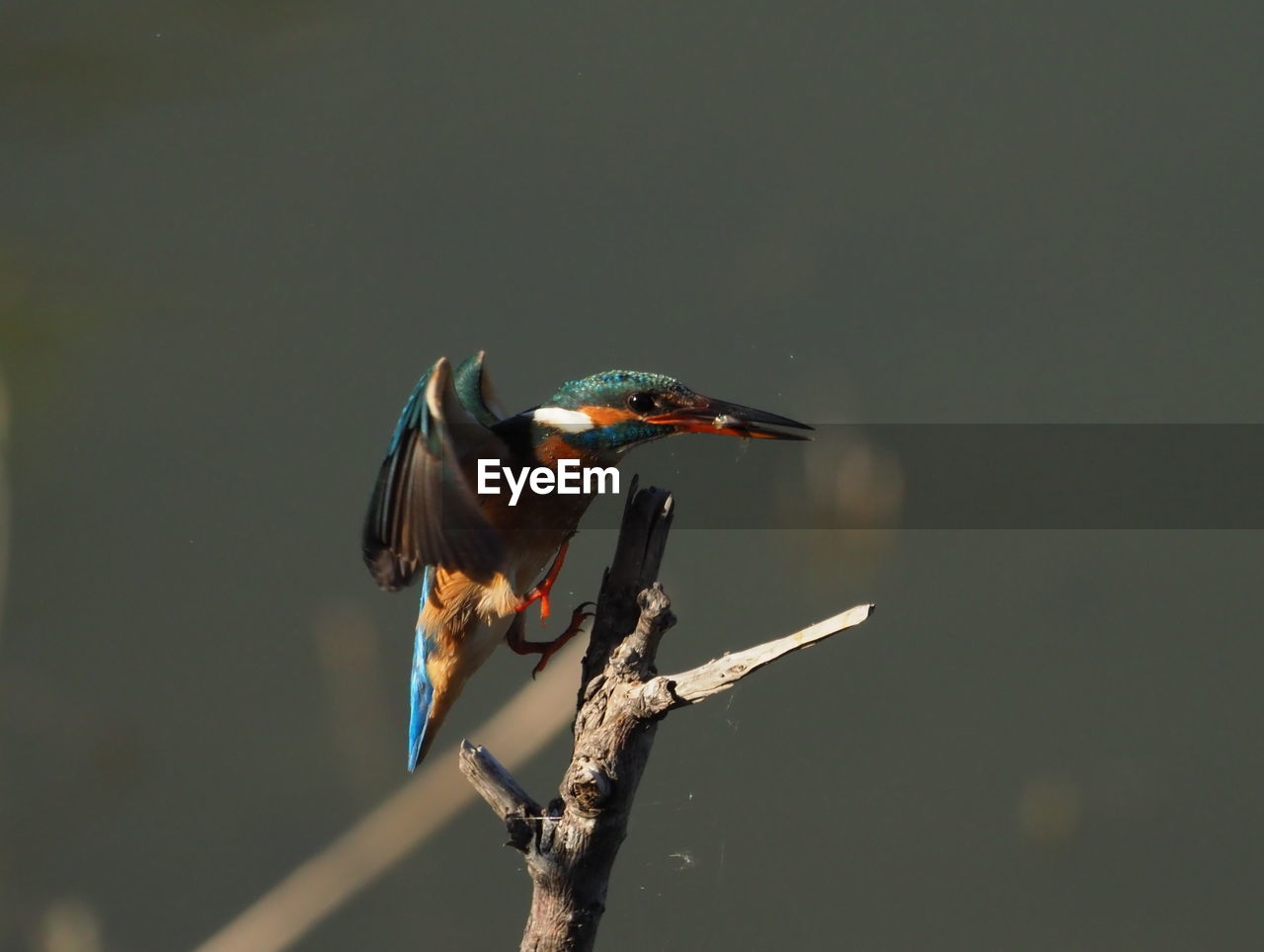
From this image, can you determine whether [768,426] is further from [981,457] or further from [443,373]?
[981,457]

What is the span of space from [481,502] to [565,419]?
14cm

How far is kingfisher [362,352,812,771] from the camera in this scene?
5.02 feet

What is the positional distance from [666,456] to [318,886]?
0.90 metres

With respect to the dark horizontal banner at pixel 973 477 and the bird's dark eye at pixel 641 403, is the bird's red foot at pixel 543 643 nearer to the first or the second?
the bird's dark eye at pixel 641 403

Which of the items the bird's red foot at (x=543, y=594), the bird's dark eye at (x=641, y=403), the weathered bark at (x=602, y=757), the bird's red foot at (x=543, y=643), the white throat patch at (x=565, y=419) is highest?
the bird's dark eye at (x=641, y=403)

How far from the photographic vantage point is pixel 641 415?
1697 millimetres

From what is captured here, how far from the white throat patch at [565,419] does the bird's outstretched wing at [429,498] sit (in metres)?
0.18

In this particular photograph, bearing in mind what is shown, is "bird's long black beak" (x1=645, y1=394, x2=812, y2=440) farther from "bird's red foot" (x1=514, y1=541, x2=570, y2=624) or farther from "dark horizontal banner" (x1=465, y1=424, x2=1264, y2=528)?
"dark horizontal banner" (x1=465, y1=424, x2=1264, y2=528)

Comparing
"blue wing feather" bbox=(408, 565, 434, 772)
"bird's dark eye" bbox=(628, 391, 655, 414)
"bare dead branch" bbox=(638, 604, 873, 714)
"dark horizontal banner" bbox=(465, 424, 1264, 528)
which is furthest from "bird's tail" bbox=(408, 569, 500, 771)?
"dark horizontal banner" bbox=(465, 424, 1264, 528)

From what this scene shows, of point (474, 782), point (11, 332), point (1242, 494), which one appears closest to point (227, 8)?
point (11, 332)

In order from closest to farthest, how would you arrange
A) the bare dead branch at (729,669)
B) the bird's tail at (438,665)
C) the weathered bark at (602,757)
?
the bare dead branch at (729,669) → the weathered bark at (602,757) → the bird's tail at (438,665)

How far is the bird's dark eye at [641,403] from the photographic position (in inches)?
66.6

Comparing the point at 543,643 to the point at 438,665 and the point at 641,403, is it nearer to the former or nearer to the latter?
the point at 438,665

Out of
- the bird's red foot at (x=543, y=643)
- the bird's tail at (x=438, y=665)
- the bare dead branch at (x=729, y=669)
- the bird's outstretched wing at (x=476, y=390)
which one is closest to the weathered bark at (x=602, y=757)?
the bare dead branch at (x=729, y=669)
